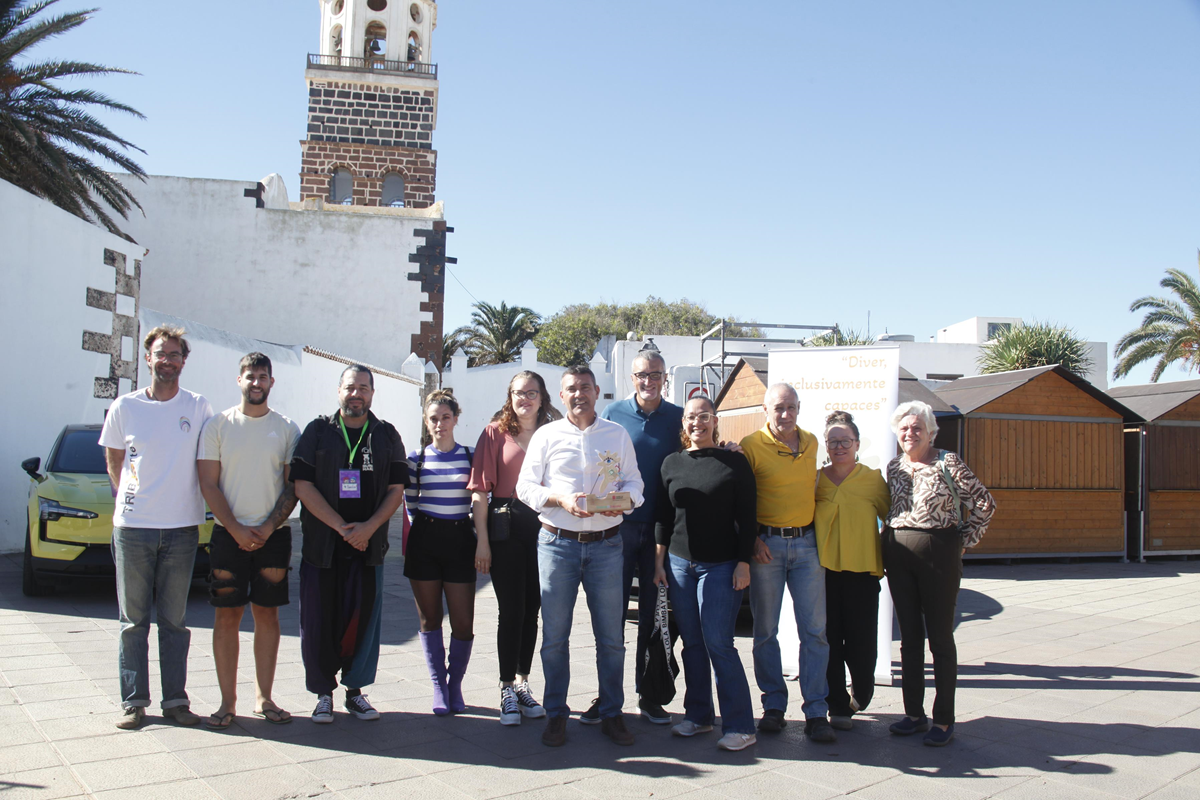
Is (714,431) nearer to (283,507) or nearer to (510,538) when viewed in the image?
(510,538)

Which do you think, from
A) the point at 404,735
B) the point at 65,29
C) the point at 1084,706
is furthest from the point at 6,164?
the point at 1084,706

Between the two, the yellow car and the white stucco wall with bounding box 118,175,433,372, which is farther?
the white stucco wall with bounding box 118,175,433,372

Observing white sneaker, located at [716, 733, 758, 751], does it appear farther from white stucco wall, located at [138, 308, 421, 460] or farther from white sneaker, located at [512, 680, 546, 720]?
white stucco wall, located at [138, 308, 421, 460]

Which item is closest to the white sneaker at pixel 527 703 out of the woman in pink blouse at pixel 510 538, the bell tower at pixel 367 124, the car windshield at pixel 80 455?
the woman in pink blouse at pixel 510 538

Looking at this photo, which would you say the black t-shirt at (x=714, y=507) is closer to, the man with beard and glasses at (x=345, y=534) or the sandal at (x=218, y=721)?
the man with beard and glasses at (x=345, y=534)

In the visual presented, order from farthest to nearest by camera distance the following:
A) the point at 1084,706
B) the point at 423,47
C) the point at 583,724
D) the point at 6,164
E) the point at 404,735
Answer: the point at 423,47 < the point at 6,164 < the point at 1084,706 < the point at 583,724 < the point at 404,735

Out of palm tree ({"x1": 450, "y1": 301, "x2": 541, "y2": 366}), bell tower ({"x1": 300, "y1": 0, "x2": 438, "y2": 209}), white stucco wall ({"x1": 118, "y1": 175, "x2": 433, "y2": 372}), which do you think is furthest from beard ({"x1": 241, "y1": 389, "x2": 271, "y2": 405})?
palm tree ({"x1": 450, "y1": 301, "x2": 541, "y2": 366})

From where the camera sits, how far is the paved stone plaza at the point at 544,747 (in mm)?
3643

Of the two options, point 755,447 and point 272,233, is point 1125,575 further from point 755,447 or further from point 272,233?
point 272,233

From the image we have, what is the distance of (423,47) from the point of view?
2662 centimetres

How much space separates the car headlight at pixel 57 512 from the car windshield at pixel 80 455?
0.59 meters

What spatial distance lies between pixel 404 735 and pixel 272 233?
20.7 m

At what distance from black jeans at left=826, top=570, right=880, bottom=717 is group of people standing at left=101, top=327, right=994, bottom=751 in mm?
10

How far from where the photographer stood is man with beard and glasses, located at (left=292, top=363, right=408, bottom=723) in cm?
438
